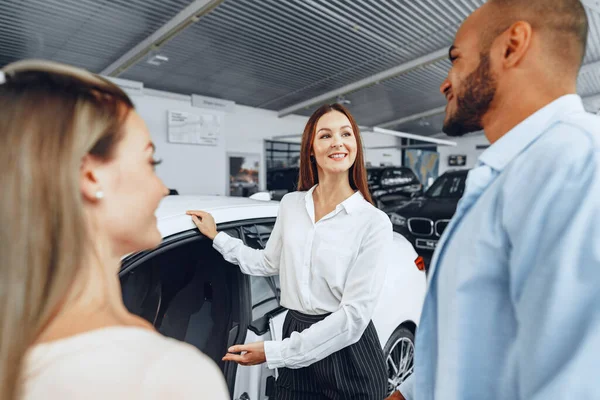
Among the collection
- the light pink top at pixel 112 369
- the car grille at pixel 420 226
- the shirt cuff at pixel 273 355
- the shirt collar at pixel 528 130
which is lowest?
the car grille at pixel 420 226

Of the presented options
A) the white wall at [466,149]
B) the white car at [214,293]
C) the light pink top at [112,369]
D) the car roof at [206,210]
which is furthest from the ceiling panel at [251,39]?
the white wall at [466,149]

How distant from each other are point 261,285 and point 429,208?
4.76 meters

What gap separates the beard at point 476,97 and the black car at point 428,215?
4608 millimetres

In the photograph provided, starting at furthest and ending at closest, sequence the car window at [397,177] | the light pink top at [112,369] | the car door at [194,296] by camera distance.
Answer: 1. the car window at [397,177]
2. the car door at [194,296]
3. the light pink top at [112,369]

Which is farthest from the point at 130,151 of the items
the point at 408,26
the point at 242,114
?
the point at 242,114

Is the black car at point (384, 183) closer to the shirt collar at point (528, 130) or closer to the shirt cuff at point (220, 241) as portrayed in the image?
the shirt cuff at point (220, 241)

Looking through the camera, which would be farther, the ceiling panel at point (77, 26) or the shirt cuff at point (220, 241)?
the ceiling panel at point (77, 26)

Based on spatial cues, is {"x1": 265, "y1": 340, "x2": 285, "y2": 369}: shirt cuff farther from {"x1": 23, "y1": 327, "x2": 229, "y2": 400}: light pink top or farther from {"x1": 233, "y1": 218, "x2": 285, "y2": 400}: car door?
{"x1": 23, "y1": 327, "x2": 229, "y2": 400}: light pink top

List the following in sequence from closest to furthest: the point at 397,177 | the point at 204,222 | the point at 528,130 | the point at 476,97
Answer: the point at 528,130 → the point at 476,97 → the point at 204,222 → the point at 397,177

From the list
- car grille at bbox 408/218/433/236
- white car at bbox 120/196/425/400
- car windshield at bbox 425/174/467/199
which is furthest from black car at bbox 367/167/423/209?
white car at bbox 120/196/425/400

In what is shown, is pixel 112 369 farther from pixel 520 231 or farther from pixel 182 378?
pixel 520 231

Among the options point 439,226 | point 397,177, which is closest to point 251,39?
point 439,226

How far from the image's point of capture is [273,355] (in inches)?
51.3

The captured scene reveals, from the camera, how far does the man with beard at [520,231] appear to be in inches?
25.4
